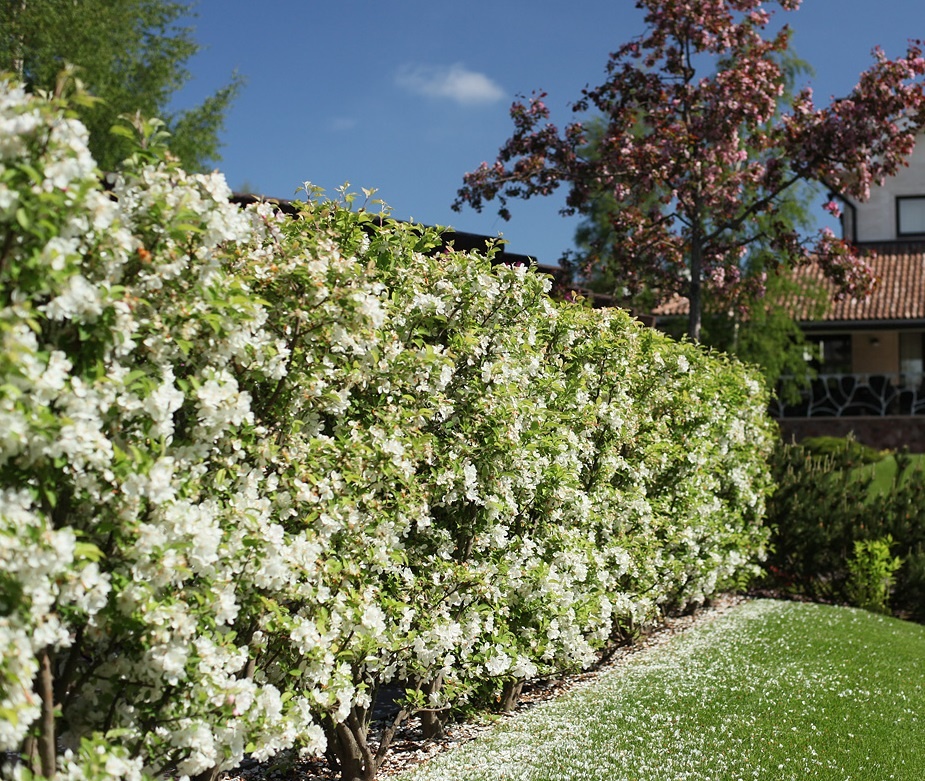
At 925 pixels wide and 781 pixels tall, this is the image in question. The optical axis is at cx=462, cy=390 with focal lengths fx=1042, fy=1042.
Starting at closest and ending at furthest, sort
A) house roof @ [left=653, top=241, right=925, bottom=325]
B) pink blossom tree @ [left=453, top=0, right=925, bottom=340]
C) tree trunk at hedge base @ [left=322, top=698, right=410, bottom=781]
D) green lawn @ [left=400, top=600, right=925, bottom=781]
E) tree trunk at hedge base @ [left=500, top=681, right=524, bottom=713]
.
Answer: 1. tree trunk at hedge base @ [left=322, top=698, right=410, bottom=781]
2. green lawn @ [left=400, top=600, right=925, bottom=781]
3. tree trunk at hedge base @ [left=500, top=681, right=524, bottom=713]
4. pink blossom tree @ [left=453, top=0, right=925, bottom=340]
5. house roof @ [left=653, top=241, right=925, bottom=325]

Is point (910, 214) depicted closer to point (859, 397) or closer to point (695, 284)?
point (859, 397)

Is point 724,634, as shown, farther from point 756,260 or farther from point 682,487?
point 756,260

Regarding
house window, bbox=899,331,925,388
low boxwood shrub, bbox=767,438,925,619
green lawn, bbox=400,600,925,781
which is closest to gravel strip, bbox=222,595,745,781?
green lawn, bbox=400,600,925,781

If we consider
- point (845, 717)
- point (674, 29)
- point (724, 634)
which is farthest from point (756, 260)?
point (845, 717)

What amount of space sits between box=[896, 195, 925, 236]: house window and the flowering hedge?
29.7 meters

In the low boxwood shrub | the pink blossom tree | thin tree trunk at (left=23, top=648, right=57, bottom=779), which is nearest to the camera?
thin tree trunk at (left=23, top=648, right=57, bottom=779)

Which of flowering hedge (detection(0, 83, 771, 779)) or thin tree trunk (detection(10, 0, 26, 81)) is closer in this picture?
flowering hedge (detection(0, 83, 771, 779))

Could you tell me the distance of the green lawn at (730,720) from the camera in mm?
5672

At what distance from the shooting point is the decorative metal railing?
26.6 meters

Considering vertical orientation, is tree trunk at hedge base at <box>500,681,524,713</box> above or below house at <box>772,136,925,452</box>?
below

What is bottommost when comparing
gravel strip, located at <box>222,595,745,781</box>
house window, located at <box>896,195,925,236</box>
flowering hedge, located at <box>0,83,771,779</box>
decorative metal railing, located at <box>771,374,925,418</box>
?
gravel strip, located at <box>222,595,745,781</box>

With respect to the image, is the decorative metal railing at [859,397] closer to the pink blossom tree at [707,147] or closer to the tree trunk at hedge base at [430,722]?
the pink blossom tree at [707,147]

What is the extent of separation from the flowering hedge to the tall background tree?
79.4ft

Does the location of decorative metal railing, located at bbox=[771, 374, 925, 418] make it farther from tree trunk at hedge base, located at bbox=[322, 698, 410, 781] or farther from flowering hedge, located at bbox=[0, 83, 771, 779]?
tree trunk at hedge base, located at bbox=[322, 698, 410, 781]
